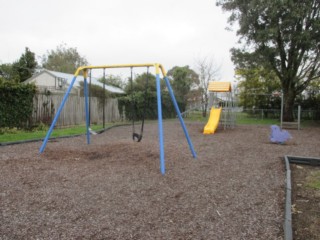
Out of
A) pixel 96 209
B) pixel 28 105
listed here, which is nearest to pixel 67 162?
pixel 96 209

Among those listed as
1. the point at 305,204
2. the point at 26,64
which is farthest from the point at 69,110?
the point at 26,64

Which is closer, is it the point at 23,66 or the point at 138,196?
the point at 138,196

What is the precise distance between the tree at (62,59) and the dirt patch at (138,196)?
3951 centimetres

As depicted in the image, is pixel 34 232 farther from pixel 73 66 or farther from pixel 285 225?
pixel 73 66

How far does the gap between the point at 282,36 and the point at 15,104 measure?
1419 centimetres

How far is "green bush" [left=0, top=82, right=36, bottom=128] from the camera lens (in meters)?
10.1

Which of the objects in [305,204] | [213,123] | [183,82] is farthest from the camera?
[183,82]

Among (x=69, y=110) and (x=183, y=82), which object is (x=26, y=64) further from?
(x=69, y=110)

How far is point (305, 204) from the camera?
12.0 feet

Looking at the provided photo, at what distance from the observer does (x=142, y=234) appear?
2701 millimetres

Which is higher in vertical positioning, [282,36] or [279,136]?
[282,36]

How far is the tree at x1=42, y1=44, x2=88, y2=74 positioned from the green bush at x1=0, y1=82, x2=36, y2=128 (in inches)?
1291

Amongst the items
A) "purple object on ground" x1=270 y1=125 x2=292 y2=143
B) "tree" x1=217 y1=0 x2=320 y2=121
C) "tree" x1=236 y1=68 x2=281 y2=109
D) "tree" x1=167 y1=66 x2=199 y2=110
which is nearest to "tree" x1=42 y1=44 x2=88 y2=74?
"tree" x1=167 y1=66 x2=199 y2=110

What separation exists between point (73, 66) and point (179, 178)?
140ft
